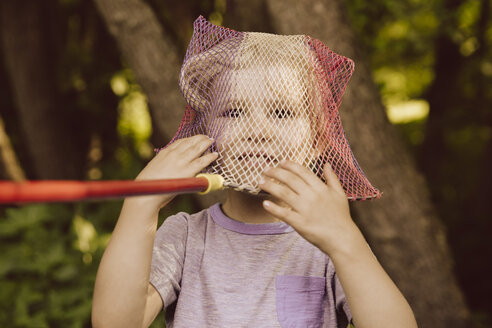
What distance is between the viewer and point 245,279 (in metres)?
1.62

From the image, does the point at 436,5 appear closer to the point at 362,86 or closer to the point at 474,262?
the point at 362,86

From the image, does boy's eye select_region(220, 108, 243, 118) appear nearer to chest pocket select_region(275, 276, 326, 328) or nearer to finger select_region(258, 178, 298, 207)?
finger select_region(258, 178, 298, 207)

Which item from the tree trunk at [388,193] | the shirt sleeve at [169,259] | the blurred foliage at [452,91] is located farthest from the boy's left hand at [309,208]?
the blurred foliage at [452,91]

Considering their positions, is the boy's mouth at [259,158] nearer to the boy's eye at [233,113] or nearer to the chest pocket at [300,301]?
the boy's eye at [233,113]

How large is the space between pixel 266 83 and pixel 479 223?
5444mm

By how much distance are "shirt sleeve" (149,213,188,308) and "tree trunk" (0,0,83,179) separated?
431 centimetres

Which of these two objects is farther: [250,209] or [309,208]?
[250,209]

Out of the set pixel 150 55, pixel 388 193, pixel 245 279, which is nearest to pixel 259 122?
pixel 245 279

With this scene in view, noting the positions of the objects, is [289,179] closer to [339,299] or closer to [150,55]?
[339,299]

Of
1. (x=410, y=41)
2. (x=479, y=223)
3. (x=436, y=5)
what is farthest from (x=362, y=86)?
(x=479, y=223)

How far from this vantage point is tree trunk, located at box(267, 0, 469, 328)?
3.07m

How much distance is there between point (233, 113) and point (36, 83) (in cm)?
444

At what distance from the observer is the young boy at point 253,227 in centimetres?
139

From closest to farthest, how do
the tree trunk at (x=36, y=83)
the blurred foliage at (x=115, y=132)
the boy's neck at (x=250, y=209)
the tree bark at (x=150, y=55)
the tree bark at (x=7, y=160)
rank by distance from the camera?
1. the boy's neck at (x=250, y=209)
2. the tree bark at (x=150, y=55)
3. the blurred foliage at (x=115, y=132)
4. the tree bark at (x=7, y=160)
5. the tree trunk at (x=36, y=83)
